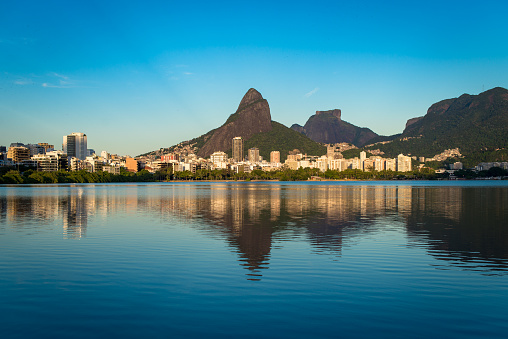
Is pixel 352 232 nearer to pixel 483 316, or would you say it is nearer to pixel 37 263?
pixel 483 316

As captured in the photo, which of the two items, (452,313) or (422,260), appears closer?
(452,313)

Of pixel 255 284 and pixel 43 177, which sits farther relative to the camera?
pixel 43 177

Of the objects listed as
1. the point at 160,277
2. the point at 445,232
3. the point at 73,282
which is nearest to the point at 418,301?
the point at 160,277

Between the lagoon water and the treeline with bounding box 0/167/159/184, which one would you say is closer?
the lagoon water

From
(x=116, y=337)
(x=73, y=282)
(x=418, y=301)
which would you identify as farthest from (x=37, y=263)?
(x=418, y=301)

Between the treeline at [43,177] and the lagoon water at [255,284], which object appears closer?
the lagoon water at [255,284]

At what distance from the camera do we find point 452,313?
10.4m

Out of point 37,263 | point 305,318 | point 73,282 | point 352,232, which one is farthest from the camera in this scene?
point 352,232

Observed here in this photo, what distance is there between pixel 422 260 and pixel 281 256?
5911 millimetres

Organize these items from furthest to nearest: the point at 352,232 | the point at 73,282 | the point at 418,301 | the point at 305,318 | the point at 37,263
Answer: the point at 352,232 < the point at 37,263 < the point at 73,282 < the point at 418,301 < the point at 305,318

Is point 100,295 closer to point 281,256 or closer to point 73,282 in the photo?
point 73,282

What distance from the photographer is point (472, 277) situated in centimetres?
1392

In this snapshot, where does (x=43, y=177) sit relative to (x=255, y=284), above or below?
Result: above

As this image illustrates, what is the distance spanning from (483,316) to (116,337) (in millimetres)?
8898
